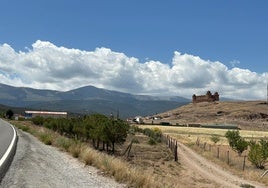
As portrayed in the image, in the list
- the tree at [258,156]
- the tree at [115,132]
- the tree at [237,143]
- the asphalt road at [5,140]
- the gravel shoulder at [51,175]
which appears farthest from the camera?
the tree at [237,143]

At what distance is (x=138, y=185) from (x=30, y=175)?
3.19 meters

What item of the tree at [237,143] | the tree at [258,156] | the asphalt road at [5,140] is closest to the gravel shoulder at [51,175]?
the asphalt road at [5,140]

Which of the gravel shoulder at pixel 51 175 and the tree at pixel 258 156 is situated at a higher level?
the gravel shoulder at pixel 51 175

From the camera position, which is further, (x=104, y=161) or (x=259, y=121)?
(x=259, y=121)

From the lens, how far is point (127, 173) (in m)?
12.2

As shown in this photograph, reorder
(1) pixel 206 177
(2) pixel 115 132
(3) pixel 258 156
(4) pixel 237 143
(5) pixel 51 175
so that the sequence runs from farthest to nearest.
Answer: (4) pixel 237 143 → (2) pixel 115 132 → (3) pixel 258 156 → (1) pixel 206 177 → (5) pixel 51 175

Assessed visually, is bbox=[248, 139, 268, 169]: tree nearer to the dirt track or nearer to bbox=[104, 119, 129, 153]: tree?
the dirt track

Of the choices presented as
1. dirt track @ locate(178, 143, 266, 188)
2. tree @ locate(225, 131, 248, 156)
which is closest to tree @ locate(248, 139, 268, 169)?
dirt track @ locate(178, 143, 266, 188)

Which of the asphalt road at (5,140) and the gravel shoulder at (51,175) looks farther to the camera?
the asphalt road at (5,140)

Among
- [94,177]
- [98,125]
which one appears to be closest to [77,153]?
[94,177]

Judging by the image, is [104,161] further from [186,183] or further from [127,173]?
[186,183]

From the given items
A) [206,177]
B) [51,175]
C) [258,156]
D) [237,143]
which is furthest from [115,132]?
[51,175]

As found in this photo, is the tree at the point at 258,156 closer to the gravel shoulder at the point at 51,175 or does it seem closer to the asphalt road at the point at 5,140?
the asphalt road at the point at 5,140

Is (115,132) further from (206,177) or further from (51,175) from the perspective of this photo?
(51,175)
